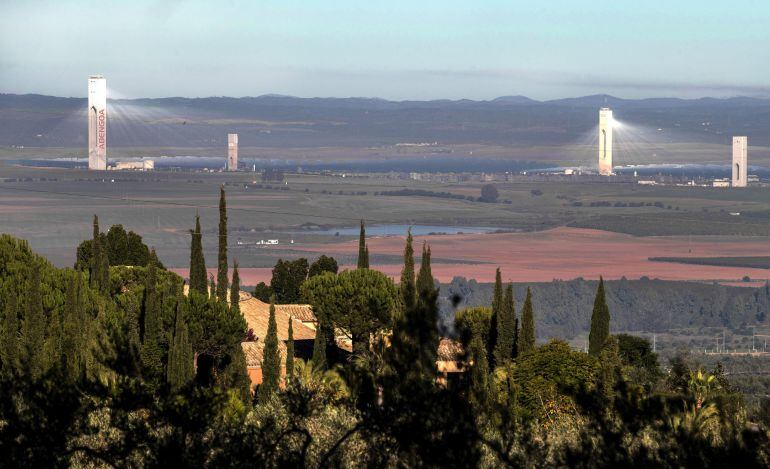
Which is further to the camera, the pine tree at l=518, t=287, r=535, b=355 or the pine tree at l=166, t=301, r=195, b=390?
the pine tree at l=518, t=287, r=535, b=355

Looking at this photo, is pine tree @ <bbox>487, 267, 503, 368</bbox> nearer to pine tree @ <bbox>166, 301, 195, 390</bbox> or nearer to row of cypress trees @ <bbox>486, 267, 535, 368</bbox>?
row of cypress trees @ <bbox>486, 267, 535, 368</bbox>

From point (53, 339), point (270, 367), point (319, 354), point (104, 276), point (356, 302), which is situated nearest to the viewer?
point (270, 367)

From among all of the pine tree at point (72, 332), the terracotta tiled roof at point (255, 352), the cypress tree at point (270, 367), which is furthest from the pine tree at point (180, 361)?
the terracotta tiled roof at point (255, 352)

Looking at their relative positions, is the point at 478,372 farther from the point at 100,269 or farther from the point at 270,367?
the point at 100,269

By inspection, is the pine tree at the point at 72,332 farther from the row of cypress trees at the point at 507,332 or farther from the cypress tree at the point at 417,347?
the row of cypress trees at the point at 507,332

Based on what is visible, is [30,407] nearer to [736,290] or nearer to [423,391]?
[423,391]

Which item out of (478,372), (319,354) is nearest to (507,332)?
(319,354)

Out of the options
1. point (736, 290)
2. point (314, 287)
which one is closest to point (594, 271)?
point (736, 290)

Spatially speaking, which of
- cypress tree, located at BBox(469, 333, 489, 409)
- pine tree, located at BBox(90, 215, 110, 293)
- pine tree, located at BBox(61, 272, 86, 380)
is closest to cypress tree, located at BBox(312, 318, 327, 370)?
cypress tree, located at BBox(469, 333, 489, 409)
